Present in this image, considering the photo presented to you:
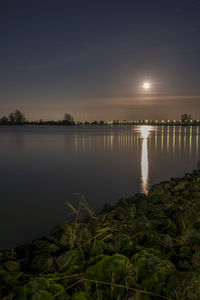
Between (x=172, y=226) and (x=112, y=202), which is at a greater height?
(x=172, y=226)

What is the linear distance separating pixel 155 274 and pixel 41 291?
1177 mm

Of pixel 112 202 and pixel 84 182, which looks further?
pixel 84 182

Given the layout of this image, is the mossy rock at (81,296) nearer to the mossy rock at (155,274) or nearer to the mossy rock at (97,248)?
the mossy rock at (155,274)

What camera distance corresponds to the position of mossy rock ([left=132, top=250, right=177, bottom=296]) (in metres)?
2.34

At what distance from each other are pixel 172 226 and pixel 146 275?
171cm

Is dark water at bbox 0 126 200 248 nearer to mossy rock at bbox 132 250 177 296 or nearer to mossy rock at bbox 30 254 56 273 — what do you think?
mossy rock at bbox 30 254 56 273

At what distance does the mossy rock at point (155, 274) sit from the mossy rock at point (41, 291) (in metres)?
0.80

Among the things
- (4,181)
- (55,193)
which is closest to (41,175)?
(4,181)

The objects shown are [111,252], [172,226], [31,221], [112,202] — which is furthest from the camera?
[112,202]

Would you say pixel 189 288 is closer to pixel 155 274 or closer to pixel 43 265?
pixel 155 274

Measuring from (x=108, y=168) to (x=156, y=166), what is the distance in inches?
123

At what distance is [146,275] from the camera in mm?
2514

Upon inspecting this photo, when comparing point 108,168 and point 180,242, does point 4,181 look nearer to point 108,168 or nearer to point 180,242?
point 108,168

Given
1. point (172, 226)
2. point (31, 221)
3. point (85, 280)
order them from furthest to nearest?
point (31, 221) → point (172, 226) → point (85, 280)
